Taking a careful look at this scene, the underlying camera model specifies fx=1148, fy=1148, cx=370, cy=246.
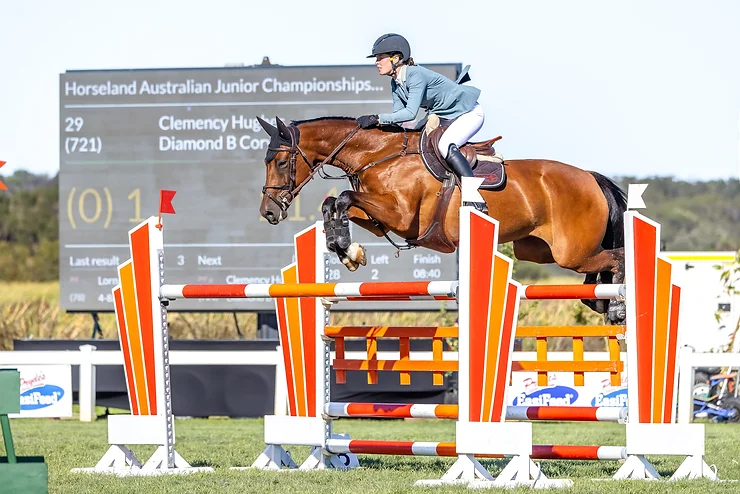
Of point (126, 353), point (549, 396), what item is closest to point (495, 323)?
point (126, 353)

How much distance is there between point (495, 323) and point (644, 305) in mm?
769

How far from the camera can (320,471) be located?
5.77m

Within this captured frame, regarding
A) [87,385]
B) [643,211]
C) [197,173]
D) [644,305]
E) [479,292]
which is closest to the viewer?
[479,292]

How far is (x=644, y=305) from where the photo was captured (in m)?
5.20

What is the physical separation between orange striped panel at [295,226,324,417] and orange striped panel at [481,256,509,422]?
1227 mm

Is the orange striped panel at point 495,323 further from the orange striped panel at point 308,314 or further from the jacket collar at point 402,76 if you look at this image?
the jacket collar at point 402,76

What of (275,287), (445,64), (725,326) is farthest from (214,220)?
(275,287)

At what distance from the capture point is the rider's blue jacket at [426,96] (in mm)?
6074

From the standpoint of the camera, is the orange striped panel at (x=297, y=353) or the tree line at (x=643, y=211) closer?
the orange striped panel at (x=297, y=353)

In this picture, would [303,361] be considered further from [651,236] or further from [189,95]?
[189,95]

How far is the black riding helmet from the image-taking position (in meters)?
6.12

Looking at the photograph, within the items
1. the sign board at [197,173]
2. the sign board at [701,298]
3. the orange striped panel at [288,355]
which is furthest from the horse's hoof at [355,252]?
the sign board at [701,298]

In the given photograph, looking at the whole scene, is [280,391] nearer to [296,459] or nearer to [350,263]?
[296,459]

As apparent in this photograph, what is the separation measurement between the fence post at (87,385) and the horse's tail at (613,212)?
583 centimetres
